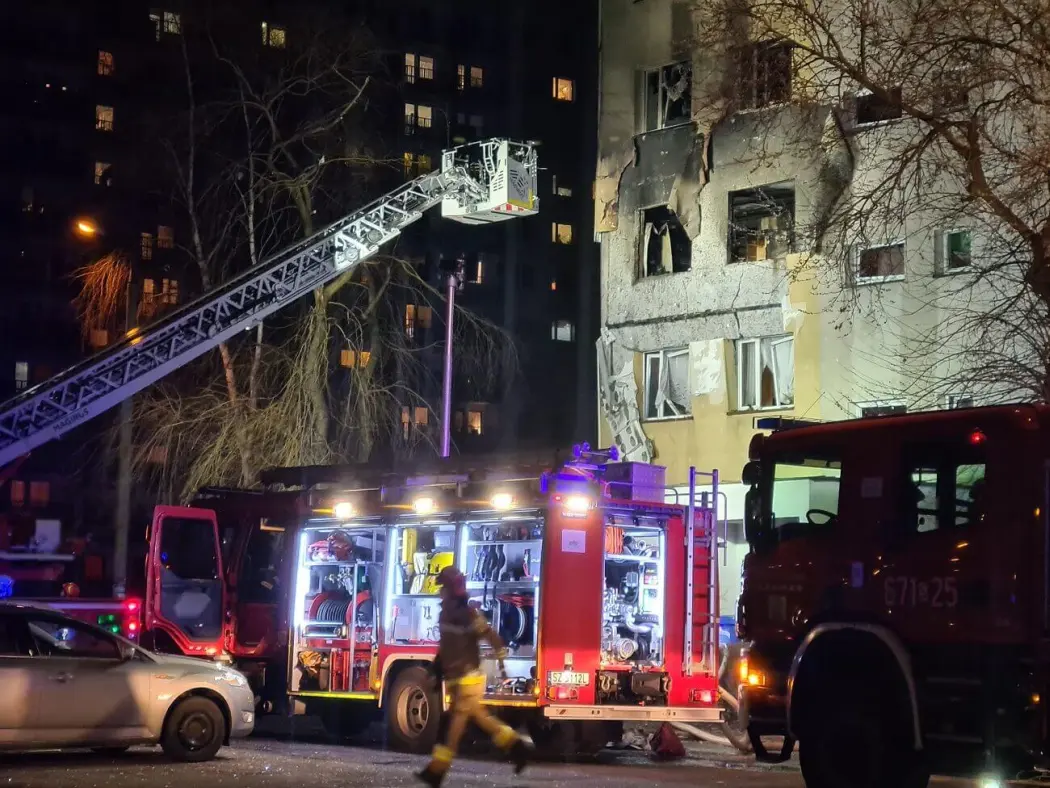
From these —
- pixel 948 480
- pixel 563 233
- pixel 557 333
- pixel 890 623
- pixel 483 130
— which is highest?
pixel 483 130

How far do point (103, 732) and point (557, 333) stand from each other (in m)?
55.0

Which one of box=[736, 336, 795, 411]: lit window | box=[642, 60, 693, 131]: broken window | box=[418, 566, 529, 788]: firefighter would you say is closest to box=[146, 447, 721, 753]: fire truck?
box=[418, 566, 529, 788]: firefighter

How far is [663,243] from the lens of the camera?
28094 mm

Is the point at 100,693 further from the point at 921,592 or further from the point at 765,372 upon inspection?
the point at 765,372

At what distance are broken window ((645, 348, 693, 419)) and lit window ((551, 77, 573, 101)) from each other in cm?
4319

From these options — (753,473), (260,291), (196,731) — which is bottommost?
(196,731)

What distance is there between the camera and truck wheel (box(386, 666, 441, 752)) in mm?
15719

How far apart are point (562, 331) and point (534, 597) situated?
175 feet

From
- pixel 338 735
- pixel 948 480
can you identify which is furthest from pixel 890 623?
pixel 338 735

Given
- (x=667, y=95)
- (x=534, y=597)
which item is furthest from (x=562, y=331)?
(x=534, y=597)

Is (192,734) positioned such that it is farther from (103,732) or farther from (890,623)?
(890,623)

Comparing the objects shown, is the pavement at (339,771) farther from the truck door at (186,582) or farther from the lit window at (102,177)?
the lit window at (102,177)

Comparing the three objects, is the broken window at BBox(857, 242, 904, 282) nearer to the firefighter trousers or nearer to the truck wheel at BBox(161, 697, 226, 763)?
the truck wheel at BBox(161, 697, 226, 763)

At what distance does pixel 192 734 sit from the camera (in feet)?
46.7
